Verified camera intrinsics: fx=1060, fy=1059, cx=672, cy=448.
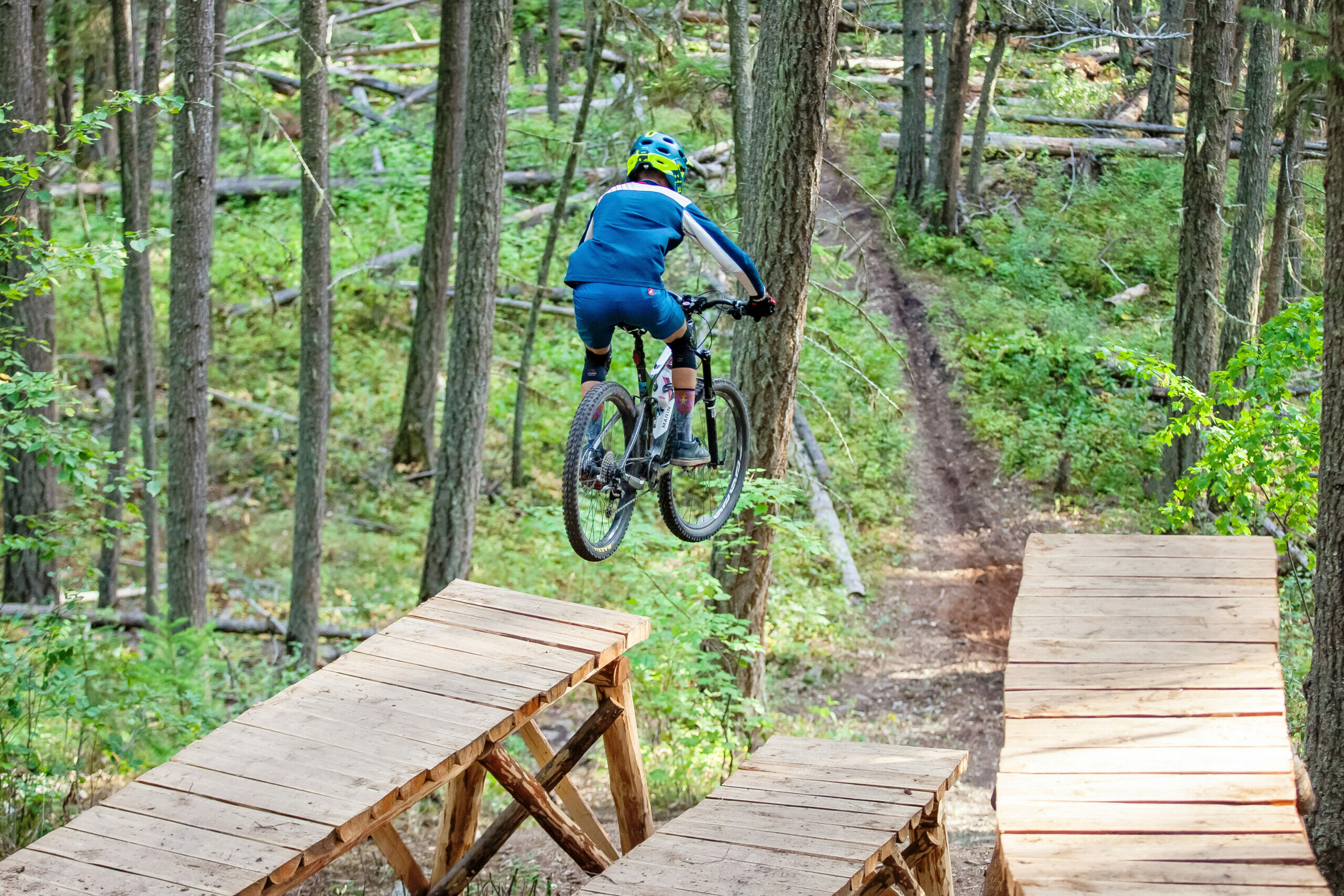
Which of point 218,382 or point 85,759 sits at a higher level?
point 218,382

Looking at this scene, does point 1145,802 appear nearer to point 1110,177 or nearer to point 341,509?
point 341,509

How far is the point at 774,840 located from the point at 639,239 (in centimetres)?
277

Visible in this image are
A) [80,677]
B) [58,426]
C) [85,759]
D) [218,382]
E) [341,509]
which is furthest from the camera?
[218,382]

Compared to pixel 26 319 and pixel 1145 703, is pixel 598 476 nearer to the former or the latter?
pixel 1145 703

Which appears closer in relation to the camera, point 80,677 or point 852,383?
point 80,677

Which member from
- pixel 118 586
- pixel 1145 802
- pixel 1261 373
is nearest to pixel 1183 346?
pixel 1261 373

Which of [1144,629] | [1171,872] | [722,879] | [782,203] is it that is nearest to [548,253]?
[782,203]

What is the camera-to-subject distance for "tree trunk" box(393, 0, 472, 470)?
→ 458 inches

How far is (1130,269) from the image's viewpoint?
17641 millimetres

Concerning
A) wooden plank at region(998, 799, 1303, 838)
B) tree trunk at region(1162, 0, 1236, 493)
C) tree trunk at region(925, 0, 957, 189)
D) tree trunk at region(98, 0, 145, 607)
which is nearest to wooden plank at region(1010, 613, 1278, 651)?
wooden plank at region(998, 799, 1303, 838)

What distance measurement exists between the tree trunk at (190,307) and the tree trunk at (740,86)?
4475 mm

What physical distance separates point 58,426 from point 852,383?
415 inches

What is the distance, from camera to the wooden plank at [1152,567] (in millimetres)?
5914

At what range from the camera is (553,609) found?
234 inches
